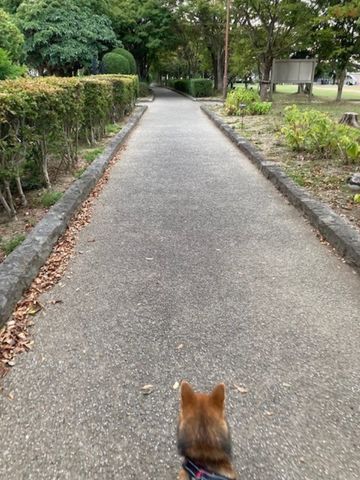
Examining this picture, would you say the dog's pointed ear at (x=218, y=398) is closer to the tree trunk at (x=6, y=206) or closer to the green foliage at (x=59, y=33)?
the tree trunk at (x=6, y=206)

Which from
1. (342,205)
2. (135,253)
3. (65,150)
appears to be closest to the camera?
(135,253)

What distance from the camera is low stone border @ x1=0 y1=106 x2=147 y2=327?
283 cm

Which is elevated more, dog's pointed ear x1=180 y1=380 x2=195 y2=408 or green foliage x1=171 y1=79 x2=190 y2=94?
dog's pointed ear x1=180 y1=380 x2=195 y2=408

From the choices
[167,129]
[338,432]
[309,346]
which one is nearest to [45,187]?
[309,346]

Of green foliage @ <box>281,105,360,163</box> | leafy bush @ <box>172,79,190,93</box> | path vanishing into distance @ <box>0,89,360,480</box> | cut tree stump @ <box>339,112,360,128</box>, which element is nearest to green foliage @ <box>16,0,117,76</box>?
leafy bush @ <box>172,79,190,93</box>

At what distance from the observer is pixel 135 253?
3.87 meters

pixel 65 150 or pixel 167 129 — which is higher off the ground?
pixel 65 150

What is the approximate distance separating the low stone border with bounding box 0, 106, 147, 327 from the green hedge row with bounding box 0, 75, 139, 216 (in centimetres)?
59

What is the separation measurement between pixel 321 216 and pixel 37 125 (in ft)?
12.2

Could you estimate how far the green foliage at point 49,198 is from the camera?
4.91m

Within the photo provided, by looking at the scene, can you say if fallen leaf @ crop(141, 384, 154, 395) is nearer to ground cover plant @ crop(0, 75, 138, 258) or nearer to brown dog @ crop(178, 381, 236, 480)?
brown dog @ crop(178, 381, 236, 480)

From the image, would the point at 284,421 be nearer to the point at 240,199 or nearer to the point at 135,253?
the point at 135,253

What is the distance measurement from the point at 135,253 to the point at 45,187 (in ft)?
8.18

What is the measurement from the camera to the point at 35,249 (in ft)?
11.2
